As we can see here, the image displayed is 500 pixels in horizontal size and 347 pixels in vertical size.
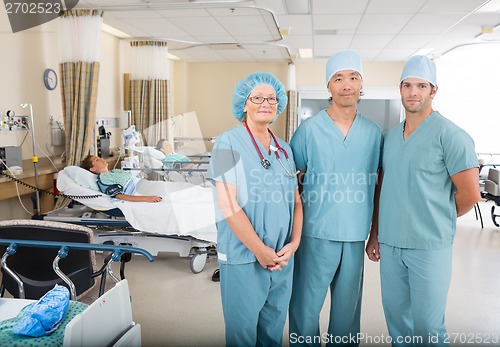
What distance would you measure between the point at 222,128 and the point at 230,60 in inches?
54.0

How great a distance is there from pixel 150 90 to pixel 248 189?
4570 mm

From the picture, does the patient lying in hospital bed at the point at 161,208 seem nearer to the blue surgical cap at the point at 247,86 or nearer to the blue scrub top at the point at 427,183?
the blue surgical cap at the point at 247,86

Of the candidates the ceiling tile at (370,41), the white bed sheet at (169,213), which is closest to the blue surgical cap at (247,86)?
the white bed sheet at (169,213)

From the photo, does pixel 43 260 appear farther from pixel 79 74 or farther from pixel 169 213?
pixel 79 74

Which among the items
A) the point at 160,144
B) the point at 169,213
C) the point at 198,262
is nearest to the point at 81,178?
the point at 169,213

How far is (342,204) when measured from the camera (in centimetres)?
182

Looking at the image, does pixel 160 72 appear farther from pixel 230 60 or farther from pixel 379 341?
pixel 379 341

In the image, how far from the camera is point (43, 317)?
A: 1.27 metres

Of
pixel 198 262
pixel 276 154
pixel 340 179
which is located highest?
pixel 276 154

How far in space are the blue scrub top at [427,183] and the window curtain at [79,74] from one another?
339 cm

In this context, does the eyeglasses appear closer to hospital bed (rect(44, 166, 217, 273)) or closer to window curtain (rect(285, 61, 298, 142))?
hospital bed (rect(44, 166, 217, 273))

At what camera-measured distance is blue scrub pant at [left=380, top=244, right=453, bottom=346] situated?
5.60 feet

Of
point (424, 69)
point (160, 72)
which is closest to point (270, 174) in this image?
point (424, 69)

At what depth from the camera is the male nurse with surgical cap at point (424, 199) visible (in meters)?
1.66
